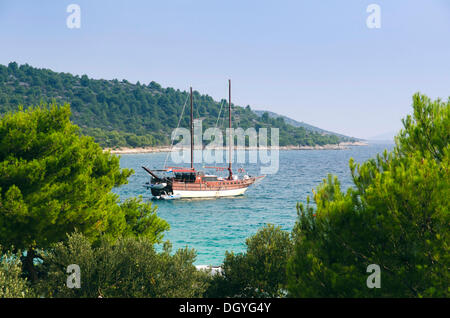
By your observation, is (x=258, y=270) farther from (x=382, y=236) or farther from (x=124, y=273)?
(x=382, y=236)

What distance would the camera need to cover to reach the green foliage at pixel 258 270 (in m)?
10.1

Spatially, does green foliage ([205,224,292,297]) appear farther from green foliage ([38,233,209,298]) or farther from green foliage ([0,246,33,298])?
green foliage ([0,246,33,298])

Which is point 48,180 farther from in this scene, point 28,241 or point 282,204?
point 282,204

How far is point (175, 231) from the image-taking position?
1310 inches

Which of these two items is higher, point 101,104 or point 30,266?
point 101,104

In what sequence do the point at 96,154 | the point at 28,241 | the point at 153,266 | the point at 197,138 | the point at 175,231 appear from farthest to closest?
the point at 197,138 → the point at 175,231 → the point at 96,154 → the point at 28,241 → the point at 153,266

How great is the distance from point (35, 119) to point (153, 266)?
618cm

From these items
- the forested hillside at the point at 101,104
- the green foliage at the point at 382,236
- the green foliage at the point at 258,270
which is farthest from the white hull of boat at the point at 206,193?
the forested hillside at the point at 101,104

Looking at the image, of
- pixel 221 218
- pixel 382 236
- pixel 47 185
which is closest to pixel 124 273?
pixel 47 185

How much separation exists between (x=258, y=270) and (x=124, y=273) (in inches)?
138

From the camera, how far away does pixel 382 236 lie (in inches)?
253

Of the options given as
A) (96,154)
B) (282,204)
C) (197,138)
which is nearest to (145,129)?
(197,138)
